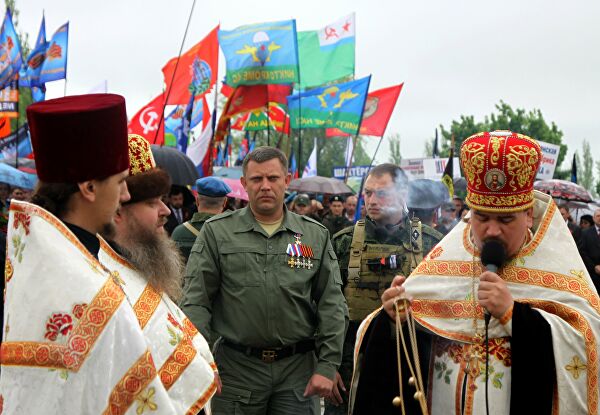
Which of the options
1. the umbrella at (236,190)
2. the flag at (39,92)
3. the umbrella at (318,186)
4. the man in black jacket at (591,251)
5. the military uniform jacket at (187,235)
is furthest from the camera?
the flag at (39,92)

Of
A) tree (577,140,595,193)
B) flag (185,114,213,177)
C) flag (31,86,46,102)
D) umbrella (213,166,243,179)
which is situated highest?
flag (31,86,46,102)

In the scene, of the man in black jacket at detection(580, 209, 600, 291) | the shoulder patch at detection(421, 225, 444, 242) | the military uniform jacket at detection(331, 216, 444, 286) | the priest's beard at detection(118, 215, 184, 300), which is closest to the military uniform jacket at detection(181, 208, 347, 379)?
the military uniform jacket at detection(331, 216, 444, 286)

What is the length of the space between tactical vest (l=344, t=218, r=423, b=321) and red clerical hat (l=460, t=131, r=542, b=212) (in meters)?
2.50

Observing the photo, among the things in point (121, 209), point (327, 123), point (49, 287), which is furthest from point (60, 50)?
point (49, 287)

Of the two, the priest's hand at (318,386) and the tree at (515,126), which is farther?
the tree at (515,126)

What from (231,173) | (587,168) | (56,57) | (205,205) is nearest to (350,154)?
(231,173)

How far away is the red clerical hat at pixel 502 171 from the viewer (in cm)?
337

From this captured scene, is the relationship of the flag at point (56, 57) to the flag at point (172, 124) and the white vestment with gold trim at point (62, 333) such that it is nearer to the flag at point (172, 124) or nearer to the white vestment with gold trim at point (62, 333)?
the flag at point (172, 124)

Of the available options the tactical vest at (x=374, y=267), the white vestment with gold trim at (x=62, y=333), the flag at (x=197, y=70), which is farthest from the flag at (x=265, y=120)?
the white vestment with gold trim at (x=62, y=333)

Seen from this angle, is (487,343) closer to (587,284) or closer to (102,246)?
(587,284)

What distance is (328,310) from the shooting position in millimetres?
5301

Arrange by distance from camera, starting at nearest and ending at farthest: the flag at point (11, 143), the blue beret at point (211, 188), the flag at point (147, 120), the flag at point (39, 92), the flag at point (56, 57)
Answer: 1. the blue beret at point (211, 188)
2. the flag at point (11, 143)
3. the flag at point (56, 57)
4. the flag at point (147, 120)
5. the flag at point (39, 92)

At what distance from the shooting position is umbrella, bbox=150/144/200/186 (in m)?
8.26

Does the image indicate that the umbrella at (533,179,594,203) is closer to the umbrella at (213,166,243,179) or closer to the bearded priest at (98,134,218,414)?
the umbrella at (213,166,243,179)
